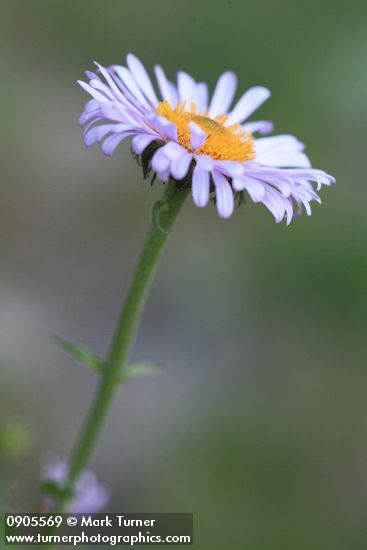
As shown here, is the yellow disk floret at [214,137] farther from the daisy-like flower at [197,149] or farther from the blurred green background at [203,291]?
the blurred green background at [203,291]

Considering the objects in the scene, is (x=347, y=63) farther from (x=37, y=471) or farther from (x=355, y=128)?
(x=37, y=471)

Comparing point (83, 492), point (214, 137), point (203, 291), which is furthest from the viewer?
point (203, 291)

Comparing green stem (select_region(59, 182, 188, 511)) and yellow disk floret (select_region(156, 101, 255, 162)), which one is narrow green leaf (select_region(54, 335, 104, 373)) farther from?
yellow disk floret (select_region(156, 101, 255, 162))

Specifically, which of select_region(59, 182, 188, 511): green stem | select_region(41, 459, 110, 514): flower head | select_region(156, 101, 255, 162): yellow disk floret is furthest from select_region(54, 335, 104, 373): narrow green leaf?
select_region(41, 459, 110, 514): flower head

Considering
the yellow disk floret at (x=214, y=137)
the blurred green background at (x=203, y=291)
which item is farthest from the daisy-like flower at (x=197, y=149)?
the blurred green background at (x=203, y=291)

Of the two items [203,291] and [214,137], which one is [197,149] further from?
[203,291]

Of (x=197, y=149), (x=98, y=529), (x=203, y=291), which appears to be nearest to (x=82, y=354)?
(x=197, y=149)
